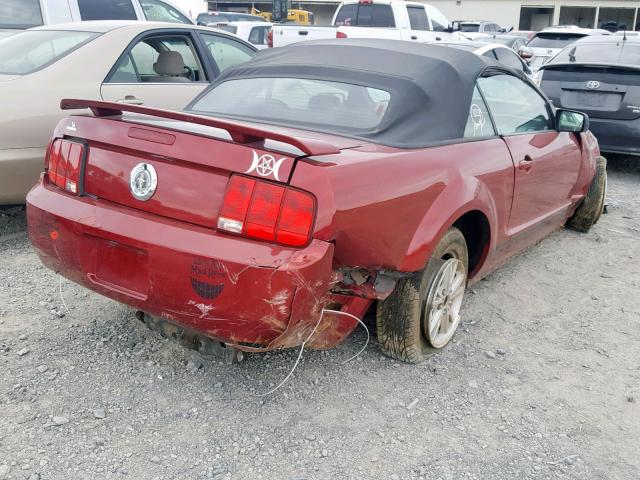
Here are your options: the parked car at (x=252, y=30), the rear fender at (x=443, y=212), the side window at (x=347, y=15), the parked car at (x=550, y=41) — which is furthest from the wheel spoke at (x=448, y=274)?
the parked car at (x=252, y=30)

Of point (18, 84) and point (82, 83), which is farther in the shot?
point (82, 83)

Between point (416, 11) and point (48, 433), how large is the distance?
12.8 m

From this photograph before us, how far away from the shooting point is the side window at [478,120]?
3218 mm

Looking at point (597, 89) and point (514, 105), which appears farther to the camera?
point (597, 89)

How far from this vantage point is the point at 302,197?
2170 mm

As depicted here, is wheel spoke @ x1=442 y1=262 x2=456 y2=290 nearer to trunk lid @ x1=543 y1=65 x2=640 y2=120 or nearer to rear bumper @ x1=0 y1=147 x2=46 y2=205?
rear bumper @ x1=0 y1=147 x2=46 y2=205

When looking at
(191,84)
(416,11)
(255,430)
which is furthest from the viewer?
(416,11)

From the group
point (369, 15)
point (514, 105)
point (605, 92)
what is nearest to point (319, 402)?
point (514, 105)

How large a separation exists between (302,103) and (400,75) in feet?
1.69

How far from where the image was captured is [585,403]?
9.17ft

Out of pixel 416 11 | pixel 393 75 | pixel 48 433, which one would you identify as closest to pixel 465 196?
pixel 393 75

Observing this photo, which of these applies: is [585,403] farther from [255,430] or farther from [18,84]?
[18,84]

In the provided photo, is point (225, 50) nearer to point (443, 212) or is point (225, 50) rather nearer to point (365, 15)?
point (443, 212)

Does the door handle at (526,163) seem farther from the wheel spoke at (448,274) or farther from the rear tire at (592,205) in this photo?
the rear tire at (592,205)
